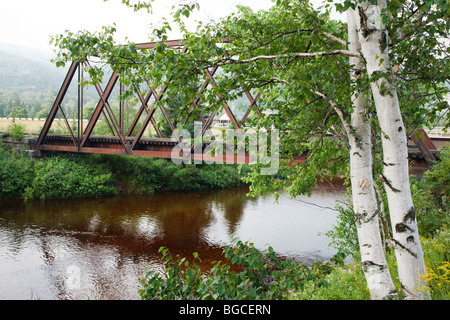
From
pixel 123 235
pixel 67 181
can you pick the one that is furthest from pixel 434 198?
pixel 67 181

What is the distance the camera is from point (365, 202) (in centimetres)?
304

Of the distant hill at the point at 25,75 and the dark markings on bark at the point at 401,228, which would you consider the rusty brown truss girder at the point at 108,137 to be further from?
the distant hill at the point at 25,75

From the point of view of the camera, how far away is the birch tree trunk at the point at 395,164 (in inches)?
104

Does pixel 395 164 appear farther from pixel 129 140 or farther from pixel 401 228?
pixel 129 140

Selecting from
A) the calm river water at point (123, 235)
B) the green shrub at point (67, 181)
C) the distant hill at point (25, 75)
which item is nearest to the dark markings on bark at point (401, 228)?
the calm river water at point (123, 235)

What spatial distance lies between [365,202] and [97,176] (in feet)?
59.8

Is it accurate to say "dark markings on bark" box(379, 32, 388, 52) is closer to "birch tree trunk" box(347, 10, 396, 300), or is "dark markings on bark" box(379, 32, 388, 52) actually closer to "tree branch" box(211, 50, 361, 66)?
"tree branch" box(211, 50, 361, 66)

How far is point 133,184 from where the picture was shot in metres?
19.9

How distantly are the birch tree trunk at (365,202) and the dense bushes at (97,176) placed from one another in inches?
542

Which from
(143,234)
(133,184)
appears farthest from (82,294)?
(133,184)

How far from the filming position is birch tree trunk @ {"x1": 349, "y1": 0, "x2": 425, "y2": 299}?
264 cm

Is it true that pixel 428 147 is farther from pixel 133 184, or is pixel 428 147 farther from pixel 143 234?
pixel 133 184

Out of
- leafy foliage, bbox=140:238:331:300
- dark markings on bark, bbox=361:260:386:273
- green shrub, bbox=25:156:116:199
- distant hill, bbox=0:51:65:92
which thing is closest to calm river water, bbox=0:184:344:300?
green shrub, bbox=25:156:116:199

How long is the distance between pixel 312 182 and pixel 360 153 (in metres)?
2.87
